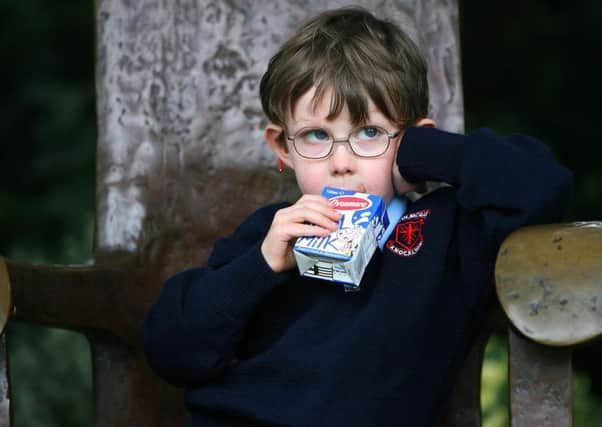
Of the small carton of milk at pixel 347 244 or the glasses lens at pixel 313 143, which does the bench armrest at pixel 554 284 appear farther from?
the glasses lens at pixel 313 143

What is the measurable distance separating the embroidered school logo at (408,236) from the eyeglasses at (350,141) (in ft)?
0.31

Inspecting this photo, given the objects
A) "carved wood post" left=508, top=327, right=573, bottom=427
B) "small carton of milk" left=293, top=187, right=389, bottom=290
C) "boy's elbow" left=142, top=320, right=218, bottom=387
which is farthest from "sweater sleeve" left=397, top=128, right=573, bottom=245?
"boy's elbow" left=142, top=320, right=218, bottom=387

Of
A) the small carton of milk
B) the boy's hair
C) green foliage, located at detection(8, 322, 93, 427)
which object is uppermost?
the boy's hair

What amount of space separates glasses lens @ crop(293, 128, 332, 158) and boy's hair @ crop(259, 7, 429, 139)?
4cm

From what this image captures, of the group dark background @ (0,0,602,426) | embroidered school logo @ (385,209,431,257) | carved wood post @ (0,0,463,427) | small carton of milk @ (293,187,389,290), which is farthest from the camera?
dark background @ (0,0,602,426)

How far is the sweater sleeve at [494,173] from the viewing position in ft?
3.97

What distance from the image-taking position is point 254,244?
1440 mm

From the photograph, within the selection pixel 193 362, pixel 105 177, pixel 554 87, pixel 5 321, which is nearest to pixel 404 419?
pixel 193 362

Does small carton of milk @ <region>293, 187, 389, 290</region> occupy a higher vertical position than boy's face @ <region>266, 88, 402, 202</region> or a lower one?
lower

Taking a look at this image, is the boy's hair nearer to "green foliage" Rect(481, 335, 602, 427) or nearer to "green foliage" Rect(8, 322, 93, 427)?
"green foliage" Rect(481, 335, 602, 427)

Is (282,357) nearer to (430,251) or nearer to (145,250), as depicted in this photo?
(430,251)

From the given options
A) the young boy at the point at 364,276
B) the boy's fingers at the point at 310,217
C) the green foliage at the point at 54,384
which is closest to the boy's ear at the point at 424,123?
the young boy at the point at 364,276

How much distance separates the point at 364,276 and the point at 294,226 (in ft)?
0.43

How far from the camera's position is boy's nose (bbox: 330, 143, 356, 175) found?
→ 134cm
